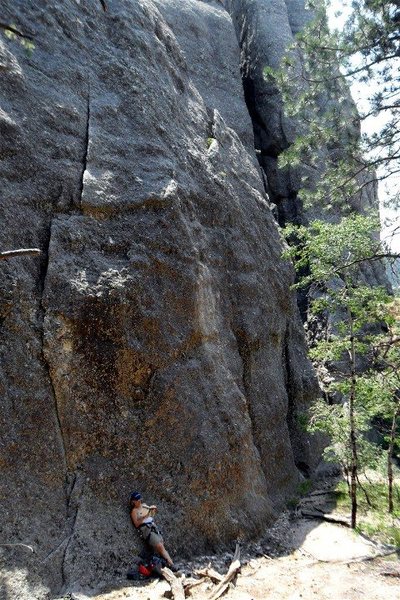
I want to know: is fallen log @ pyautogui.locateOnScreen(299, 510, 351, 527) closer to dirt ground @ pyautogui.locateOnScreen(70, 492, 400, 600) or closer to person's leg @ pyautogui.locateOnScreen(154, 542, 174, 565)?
dirt ground @ pyautogui.locateOnScreen(70, 492, 400, 600)

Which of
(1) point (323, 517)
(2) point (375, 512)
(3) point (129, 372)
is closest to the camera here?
(3) point (129, 372)

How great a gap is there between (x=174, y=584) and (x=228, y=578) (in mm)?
1033

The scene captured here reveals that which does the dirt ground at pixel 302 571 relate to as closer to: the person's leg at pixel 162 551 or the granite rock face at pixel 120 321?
the person's leg at pixel 162 551

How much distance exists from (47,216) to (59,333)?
2340mm

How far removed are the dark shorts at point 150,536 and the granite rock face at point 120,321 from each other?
0.72 ft

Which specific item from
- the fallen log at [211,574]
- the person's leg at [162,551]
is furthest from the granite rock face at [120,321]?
the fallen log at [211,574]

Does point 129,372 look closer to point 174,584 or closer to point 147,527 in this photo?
point 147,527

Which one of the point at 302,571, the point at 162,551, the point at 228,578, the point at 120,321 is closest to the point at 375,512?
the point at 302,571

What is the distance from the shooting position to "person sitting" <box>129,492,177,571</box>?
26.7 feet

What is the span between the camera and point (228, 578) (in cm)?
806

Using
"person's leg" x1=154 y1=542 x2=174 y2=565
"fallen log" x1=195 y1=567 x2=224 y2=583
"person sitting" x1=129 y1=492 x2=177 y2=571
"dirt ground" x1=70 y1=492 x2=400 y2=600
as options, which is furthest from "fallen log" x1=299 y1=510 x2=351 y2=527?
"person's leg" x1=154 y1=542 x2=174 y2=565

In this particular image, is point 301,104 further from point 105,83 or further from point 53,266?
point 53,266

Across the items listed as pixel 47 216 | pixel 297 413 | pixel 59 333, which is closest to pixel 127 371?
pixel 59 333

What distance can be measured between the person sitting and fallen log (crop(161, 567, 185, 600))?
0.89ft
